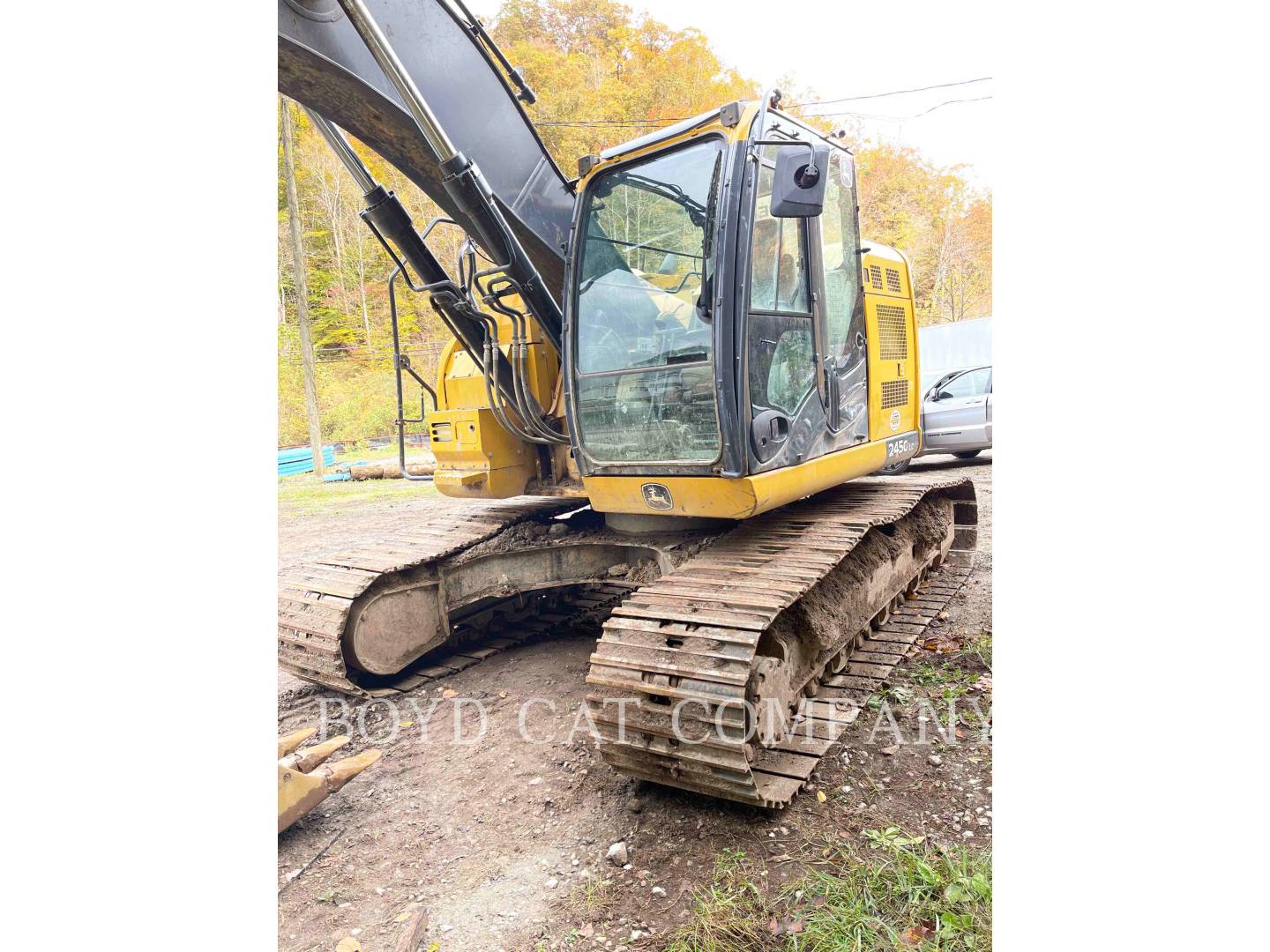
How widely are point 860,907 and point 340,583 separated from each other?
2.68m

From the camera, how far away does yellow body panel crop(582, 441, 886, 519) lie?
111 inches

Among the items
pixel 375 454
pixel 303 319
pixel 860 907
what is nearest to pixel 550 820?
pixel 860 907

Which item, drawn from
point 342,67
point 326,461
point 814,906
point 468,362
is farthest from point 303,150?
point 814,906

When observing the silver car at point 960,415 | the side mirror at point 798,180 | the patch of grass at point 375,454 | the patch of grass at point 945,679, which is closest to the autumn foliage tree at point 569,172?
the patch of grass at point 375,454

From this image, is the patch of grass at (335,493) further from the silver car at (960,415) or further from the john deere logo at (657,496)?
the john deere logo at (657,496)

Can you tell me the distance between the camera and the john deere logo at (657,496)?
9.91ft

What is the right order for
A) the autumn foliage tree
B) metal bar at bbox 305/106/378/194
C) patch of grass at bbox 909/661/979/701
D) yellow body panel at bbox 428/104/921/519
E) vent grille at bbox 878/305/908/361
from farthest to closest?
the autumn foliage tree < vent grille at bbox 878/305/908/361 < patch of grass at bbox 909/661/979/701 < yellow body panel at bbox 428/104/921/519 < metal bar at bbox 305/106/378/194

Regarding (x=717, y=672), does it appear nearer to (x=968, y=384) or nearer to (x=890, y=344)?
(x=890, y=344)

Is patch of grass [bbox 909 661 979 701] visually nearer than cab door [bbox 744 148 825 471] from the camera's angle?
No

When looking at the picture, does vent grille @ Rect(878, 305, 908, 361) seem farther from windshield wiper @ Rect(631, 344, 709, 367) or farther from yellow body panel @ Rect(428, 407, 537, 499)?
yellow body panel @ Rect(428, 407, 537, 499)

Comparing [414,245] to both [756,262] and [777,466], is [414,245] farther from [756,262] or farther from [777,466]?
[777,466]

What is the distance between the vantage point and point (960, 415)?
898cm

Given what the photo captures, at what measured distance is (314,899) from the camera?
2.24 meters

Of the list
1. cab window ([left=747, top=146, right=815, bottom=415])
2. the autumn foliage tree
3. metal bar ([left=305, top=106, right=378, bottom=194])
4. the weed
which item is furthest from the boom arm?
the autumn foliage tree
